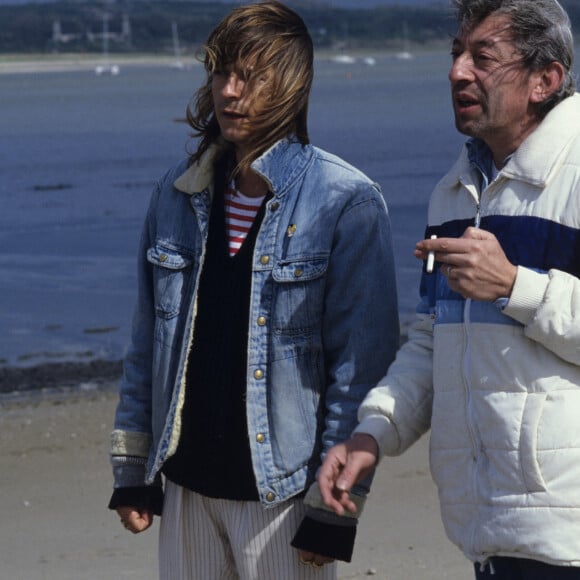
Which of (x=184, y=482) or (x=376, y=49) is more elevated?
(x=184, y=482)

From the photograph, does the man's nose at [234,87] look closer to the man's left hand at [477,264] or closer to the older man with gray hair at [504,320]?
the older man with gray hair at [504,320]

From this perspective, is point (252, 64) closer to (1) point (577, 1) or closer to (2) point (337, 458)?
(2) point (337, 458)

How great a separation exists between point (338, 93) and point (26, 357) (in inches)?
2675

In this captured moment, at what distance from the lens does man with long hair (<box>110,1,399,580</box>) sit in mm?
3014

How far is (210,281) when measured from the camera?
309cm

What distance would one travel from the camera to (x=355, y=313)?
301 cm

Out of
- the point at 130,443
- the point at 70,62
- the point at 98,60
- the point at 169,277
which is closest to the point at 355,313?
the point at 169,277

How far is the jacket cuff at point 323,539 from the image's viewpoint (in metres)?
2.94

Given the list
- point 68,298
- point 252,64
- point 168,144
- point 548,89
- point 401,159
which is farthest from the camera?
point 168,144

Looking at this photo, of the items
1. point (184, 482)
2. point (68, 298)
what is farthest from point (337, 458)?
point (68, 298)

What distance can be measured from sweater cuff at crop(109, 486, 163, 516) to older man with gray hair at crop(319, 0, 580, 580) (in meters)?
0.65

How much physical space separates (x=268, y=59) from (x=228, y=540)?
3.83ft

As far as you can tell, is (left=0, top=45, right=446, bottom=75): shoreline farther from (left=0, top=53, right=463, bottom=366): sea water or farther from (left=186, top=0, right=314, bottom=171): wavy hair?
(left=186, top=0, right=314, bottom=171): wavy hair

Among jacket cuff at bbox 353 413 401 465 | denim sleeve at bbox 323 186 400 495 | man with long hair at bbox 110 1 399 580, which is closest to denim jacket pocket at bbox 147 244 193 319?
man with long hair at bbox 110 1 399 580
